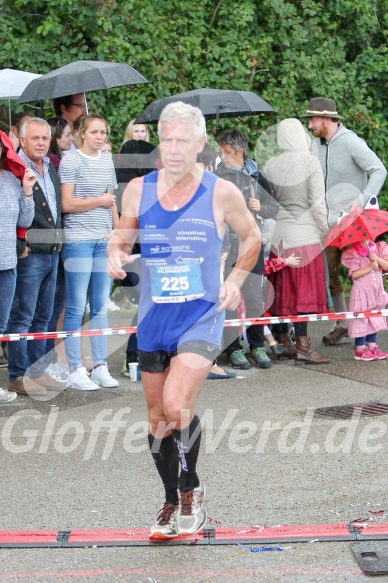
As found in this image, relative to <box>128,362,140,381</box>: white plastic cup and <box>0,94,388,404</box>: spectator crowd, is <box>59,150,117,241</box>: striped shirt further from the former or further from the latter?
<box>128,362,140,381</box>: white plastic cup

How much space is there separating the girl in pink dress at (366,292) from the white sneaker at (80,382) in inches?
101

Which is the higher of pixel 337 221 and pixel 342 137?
pixel 342 137

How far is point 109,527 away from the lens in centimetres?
561

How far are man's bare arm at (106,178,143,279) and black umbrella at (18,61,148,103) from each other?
4.32 m

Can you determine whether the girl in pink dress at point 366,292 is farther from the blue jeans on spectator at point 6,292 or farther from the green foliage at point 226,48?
the green foliage at point 226,48

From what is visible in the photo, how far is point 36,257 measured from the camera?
8656 mm

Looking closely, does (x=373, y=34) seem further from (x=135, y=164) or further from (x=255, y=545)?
(x=255, y=545)

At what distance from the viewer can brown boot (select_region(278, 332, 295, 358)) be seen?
402 inches

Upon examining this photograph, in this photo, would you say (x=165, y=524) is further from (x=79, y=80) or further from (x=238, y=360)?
(x=79, y=80)

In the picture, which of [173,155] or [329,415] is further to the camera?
[329,415]

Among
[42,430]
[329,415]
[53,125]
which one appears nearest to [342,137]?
[53,125]

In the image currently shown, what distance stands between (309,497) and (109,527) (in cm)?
114

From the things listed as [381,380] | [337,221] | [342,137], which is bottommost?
[381,380]

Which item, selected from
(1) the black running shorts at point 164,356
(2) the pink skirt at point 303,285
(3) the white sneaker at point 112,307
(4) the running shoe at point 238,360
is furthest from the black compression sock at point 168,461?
(3) the white sneaker at point 112,307
